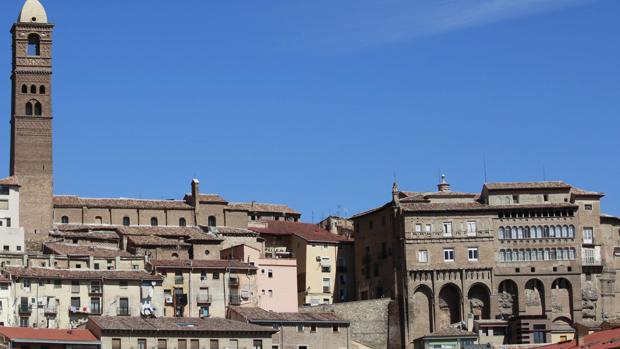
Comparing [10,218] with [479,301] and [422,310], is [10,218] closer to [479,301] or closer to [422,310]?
[422,310]

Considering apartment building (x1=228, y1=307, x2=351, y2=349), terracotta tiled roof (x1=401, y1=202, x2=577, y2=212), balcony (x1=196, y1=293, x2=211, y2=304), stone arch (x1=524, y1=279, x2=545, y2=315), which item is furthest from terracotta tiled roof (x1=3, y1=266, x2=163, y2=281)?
stone arch (x1=524, y1=279, x2=545, y2=315)

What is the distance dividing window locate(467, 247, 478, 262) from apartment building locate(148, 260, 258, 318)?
16559 mm

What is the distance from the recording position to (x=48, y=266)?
353 feet

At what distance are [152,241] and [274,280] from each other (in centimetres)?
971

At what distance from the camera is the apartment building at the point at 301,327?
104 meters

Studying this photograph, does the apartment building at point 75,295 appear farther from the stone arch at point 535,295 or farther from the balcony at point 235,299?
the stone arch at point 535,295

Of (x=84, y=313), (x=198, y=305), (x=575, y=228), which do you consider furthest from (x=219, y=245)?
(x=575, y=228)

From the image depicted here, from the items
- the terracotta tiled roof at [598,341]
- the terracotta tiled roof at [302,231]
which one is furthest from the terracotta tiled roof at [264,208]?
the terracotta tiled roof at [598,341]

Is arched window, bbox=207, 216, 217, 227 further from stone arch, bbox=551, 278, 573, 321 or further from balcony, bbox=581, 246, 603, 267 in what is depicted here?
balcony, bbox=581, 246, 603, 267

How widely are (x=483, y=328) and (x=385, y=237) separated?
49.4 ft

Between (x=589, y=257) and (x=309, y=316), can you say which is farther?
(x=589, y=257)

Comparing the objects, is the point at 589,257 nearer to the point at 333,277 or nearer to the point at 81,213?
the point at 333,277

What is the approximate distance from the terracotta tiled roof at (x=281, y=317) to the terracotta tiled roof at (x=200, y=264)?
3973mm

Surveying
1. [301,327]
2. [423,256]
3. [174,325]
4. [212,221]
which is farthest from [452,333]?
[212,221]
